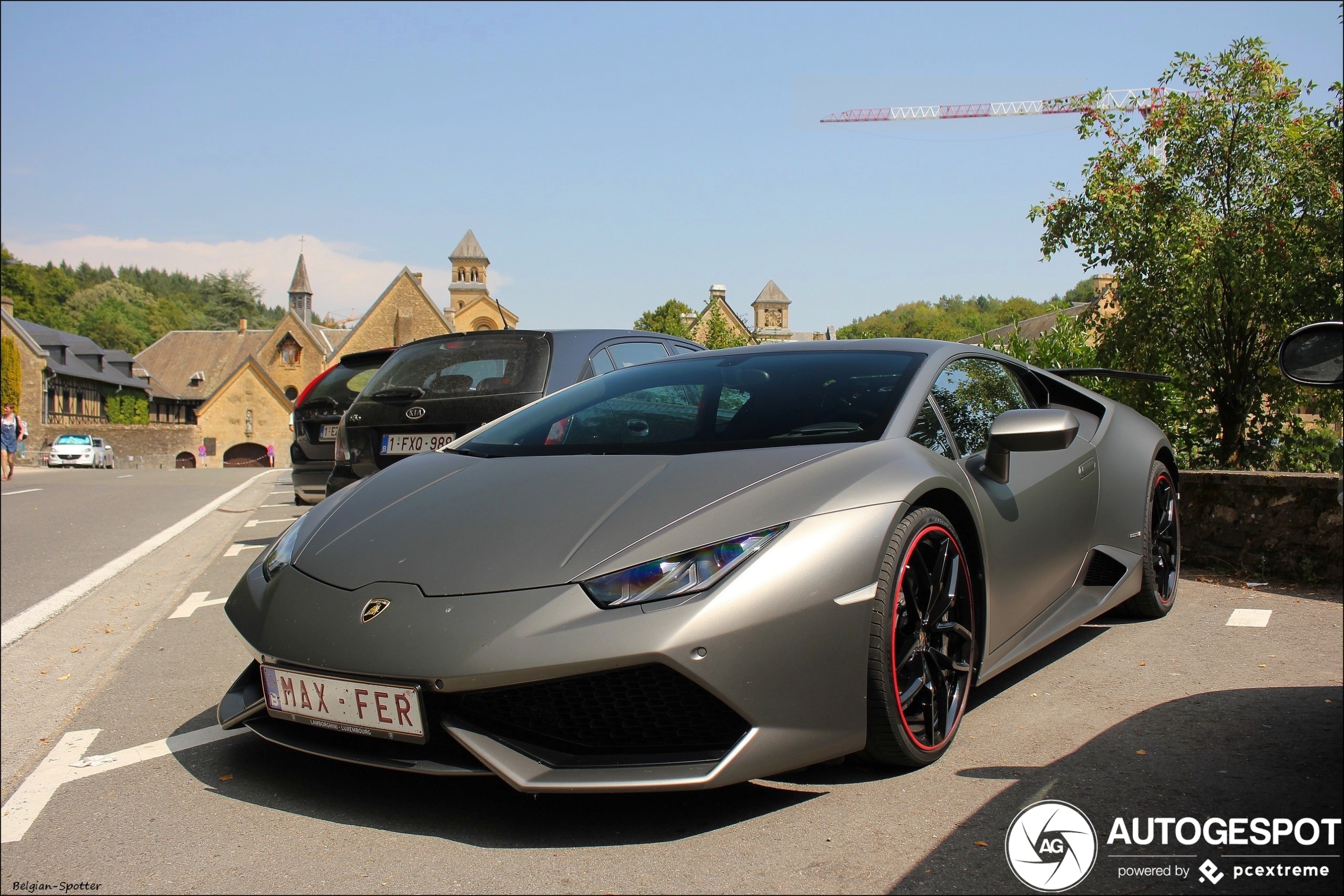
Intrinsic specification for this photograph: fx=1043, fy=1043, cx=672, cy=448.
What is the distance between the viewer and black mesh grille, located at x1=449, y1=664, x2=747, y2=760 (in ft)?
7.76

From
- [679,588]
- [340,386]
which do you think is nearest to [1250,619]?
[679,588]

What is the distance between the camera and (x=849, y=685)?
8.42ft

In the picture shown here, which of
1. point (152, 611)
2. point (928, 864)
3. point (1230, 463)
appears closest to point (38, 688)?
point (152, 611)

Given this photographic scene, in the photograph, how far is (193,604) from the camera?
5961 mm

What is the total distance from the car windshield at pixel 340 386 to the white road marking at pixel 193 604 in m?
2.58

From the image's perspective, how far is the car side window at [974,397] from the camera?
352cm

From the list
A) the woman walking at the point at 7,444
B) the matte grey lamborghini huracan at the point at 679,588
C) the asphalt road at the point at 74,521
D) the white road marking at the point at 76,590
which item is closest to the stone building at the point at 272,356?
the woman walking at the point at 7,444

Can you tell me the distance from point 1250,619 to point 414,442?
448 cm

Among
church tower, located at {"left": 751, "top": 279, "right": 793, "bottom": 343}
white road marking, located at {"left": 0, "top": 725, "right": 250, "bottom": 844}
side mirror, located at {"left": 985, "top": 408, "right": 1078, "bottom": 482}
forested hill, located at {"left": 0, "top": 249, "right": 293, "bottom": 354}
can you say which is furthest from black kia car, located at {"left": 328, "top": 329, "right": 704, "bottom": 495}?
A: forested hill, located at {"left": 0, "top": 249, "right": 293, "bottom": 354}

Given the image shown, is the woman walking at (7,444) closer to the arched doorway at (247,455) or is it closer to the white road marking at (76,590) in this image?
the white road marking at (76,590)

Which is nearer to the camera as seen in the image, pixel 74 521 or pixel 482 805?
pixel 482 805

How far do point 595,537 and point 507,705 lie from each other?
0.45 meters

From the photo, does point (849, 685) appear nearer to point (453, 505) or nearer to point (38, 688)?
point (453, 505)

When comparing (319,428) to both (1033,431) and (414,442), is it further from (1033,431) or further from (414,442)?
(1033,431)
